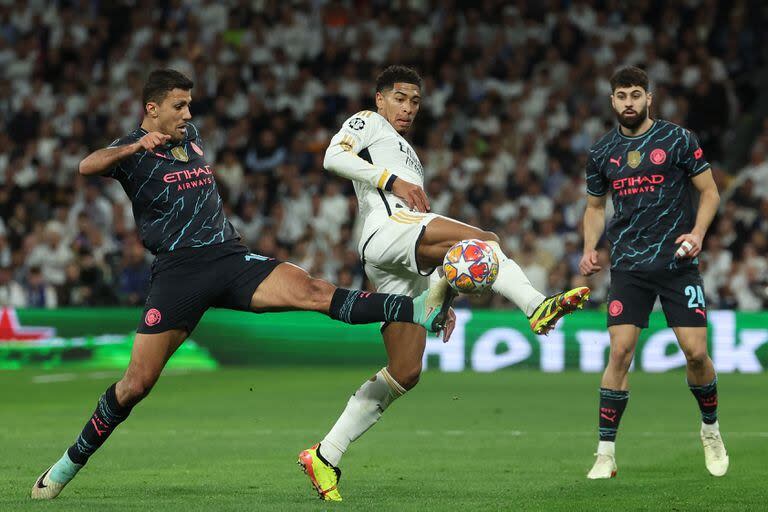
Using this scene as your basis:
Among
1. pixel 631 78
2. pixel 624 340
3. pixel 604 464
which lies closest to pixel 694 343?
pixel 624 340

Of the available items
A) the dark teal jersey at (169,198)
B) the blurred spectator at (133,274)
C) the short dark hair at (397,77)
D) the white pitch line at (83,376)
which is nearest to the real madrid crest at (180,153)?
the dark teal jersey at (169,198)

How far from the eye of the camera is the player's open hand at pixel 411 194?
7.86 m

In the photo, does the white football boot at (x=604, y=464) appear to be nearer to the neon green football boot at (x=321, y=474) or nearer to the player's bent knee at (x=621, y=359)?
the player's bent knee at (x=621, y=359)

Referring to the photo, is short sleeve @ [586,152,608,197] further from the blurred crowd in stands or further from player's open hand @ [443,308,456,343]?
the blurred crowd in stands

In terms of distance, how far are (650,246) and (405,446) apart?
2868 mm

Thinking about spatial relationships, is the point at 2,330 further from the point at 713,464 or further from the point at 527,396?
the point at 713,464

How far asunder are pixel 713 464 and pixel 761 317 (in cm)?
914

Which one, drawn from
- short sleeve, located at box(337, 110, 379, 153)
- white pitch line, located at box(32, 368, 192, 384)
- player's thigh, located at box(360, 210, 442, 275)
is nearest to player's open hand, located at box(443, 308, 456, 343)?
player's thigh, located at box(360, 210, 442, 275)

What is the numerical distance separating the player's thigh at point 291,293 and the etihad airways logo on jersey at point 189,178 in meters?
0.73

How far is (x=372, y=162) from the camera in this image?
830cm

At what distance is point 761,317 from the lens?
57.8 feet

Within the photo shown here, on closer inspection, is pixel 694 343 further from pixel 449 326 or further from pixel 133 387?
pixel 133 387

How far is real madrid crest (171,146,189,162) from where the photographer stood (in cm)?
814

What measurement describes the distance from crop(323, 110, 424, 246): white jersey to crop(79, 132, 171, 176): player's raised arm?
110 centimetres
